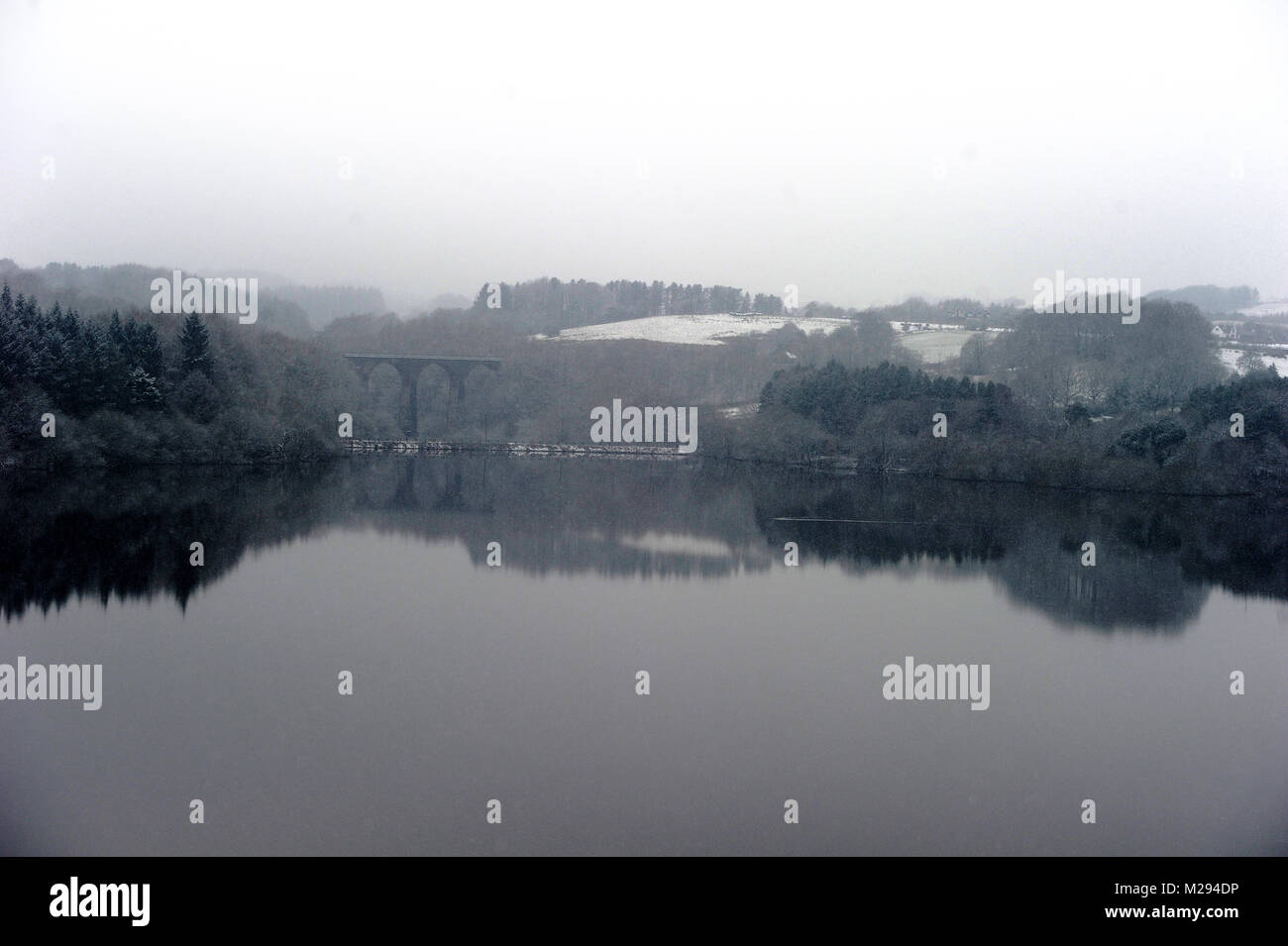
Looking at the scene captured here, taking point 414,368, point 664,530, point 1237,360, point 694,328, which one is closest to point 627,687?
point 664,530

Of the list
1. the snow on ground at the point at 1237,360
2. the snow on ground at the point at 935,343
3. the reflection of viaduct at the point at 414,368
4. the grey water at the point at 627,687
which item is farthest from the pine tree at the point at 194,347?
the snow on ground at the point at 1237,360

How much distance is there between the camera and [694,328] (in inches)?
3639

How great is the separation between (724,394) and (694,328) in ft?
58.6

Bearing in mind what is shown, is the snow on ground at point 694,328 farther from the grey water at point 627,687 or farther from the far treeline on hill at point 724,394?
the grey water at point 627,687

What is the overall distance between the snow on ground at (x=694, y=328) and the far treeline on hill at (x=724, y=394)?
3139 millimetres

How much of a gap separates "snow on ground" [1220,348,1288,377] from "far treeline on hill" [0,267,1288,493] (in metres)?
1.19

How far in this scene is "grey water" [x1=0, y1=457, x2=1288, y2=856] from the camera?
923 cm

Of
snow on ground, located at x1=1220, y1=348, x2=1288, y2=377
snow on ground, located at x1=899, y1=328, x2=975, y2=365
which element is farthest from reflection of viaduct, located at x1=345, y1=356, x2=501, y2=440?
snow on ground, located at x1=1220, y1=348, x2=1288, y2=377

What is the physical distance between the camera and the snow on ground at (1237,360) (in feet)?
180

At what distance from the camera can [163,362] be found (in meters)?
41.2

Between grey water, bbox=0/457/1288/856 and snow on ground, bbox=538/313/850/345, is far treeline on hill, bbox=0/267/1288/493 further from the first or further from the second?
grey water, bbox=0/457/1288/856

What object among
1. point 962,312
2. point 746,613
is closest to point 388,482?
point 746,613

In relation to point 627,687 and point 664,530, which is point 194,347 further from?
point 627,687
